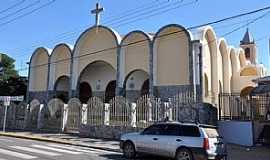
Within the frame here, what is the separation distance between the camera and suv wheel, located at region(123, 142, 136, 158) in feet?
42.5

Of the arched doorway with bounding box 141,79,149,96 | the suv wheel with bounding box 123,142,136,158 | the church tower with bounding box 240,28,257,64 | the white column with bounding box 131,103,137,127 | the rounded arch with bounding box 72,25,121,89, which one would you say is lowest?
the suv wheel with bounding box 123,142,136,158

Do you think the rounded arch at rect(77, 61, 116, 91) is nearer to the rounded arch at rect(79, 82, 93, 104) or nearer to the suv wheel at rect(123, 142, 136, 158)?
the rounded arch at rect(79, 82, 93, 104)

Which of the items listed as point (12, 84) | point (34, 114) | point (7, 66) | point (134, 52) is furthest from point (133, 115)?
point (7, 66)

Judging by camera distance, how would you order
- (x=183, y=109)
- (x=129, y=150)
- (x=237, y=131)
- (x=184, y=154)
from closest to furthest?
1. (x=184, y=154)
2. (x=129, y=150)
3. (x=237, y=131)
4. (x=183, y=109)

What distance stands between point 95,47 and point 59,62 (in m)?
4.49

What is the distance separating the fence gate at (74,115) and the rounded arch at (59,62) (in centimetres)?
1000

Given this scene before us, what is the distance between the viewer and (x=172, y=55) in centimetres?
2594

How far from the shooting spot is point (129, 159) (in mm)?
12719

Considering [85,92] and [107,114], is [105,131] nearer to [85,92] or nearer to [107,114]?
[107,114]

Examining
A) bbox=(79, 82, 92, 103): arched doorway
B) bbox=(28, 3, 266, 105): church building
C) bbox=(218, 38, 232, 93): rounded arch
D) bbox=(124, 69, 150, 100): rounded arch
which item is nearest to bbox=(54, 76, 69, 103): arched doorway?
bbox=(28, 3, 266, 105): church building

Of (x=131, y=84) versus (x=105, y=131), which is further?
(x=131, y=84)

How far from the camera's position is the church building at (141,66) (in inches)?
997

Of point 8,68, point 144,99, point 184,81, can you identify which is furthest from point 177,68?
point 8,68

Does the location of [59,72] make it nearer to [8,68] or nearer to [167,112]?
[8,68]
